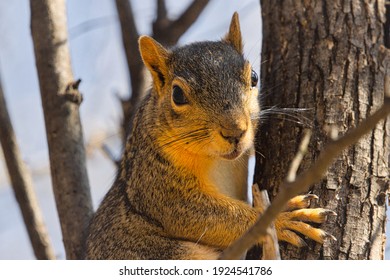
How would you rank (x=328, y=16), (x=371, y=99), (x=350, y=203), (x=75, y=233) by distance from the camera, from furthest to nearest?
(x=75, y=233), (x=328, y=16), (x=371, y=99), (x=350, y=203)

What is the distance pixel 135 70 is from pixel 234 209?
1582 mm

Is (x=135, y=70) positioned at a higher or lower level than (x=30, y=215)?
higher

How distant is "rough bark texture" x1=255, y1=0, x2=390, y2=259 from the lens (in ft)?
9.87

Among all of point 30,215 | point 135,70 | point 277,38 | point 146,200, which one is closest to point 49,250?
point 30,215

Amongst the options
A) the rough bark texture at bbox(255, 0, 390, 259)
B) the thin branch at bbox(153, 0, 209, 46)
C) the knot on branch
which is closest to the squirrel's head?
the rough bark texture at bbox(255, 0, 390, 259)

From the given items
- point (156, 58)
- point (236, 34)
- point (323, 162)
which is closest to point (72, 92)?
point (156, 58)

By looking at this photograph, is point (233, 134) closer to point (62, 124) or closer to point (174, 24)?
point (62, 124)

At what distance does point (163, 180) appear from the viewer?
348cm

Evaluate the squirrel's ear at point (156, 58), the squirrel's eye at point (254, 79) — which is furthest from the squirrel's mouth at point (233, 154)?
the squirrel's ear at point (156, 58)

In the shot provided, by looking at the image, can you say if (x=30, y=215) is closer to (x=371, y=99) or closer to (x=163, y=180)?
(x=163, y=180)

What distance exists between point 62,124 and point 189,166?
0.94 m

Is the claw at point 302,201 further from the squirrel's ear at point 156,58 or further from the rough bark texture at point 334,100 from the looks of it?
the squirrel's ear at point 156,58

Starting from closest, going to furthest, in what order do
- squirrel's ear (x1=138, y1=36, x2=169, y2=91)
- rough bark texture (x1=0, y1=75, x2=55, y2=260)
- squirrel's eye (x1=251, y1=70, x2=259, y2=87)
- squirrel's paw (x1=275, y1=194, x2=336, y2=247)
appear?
squirrel's paw (x1=275, y1=194, x2=336, y2=247) < squirrel's eye (x1=251, y1=70, x2=259, y2=87) < squirrel's ear (x1=138, y1=36, x2=169, y2=91) < rough bark texture (x1=0, y1=75, x2=55, y2=260)

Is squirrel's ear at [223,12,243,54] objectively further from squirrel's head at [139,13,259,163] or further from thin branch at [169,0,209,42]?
thin branch at [169,0,209,42]
